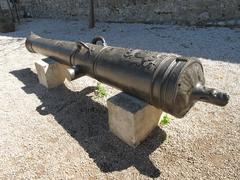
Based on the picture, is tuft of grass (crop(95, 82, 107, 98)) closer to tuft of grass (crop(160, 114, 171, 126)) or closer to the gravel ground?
the gravel ground

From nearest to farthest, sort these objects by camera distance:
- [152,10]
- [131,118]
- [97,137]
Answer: [131,118] < [97,137] < [152,10]

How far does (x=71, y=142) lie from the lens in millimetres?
4238

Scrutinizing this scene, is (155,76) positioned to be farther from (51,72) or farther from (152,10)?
(152,10)

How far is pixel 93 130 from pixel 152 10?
6957mm

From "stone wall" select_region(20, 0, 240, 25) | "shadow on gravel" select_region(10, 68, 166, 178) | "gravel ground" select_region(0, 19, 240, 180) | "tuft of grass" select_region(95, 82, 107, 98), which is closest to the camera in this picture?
"gravel ground" select_region(0, 19, 240, 180)

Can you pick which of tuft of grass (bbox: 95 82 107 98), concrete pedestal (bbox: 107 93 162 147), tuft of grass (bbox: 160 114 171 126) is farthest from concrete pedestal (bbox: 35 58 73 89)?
tuft of grass (bbox: 160 114 171 126)

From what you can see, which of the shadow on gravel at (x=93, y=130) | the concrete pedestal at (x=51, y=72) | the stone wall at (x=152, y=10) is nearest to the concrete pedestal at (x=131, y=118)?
the shadow on gravel at (x=93, y=130)

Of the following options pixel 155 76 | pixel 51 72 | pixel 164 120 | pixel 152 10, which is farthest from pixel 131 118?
pixel 152 10

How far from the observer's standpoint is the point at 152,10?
10.1 metres

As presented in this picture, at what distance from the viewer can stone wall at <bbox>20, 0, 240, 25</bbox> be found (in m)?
8.93

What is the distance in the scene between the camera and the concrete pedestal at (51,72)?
5805 millimetres

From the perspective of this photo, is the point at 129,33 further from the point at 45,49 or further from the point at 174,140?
the point at 174,140

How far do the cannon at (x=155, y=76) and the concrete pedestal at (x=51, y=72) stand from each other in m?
1.48

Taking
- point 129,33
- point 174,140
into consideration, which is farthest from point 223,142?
point 129,33
